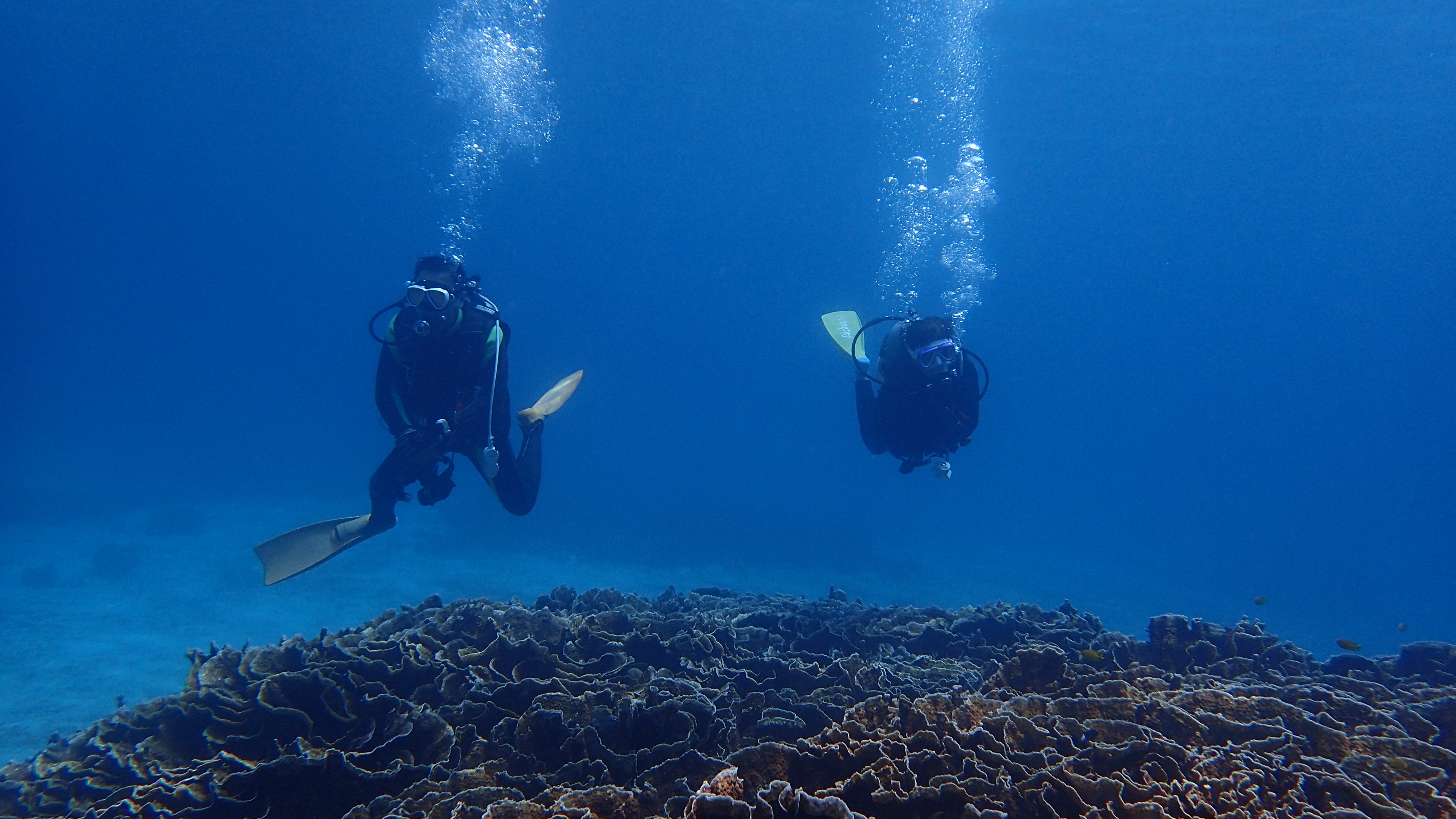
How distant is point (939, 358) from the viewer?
7.44 metres

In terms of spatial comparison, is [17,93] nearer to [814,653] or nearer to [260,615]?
[260,615]

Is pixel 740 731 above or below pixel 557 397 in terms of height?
below

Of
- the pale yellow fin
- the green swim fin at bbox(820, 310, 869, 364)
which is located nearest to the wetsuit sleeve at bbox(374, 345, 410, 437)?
the pale yellow fin

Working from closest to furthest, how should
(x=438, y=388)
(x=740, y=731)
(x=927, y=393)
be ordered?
1. (x=740, y=731)
2. (x=438, y=388)
3. (x=927, y=393)

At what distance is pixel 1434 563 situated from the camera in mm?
52875

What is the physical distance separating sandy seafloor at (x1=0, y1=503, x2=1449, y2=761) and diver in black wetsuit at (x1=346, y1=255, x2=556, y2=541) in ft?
14.1

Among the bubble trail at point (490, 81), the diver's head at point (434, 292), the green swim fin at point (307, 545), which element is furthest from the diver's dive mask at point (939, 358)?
the bubble trail at point (490, 81)

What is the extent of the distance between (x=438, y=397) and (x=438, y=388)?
0.35 feet

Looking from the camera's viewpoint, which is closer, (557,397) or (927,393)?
(927,393)

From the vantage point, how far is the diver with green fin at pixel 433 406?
6.96 metres

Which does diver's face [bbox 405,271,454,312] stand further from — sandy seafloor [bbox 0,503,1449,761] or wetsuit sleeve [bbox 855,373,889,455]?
sandy seafloor [bbox 0,503,1449,761]

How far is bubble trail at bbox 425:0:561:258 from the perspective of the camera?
35969 mm

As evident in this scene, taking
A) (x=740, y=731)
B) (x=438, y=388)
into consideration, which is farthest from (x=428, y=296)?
(x=740, y=731)

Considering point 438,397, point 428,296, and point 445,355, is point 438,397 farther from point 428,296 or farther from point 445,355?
point 428,296
